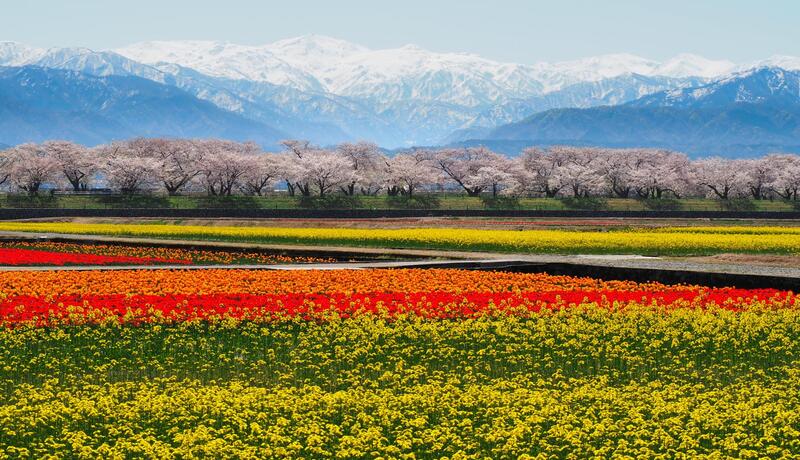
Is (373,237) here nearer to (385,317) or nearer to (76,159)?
(385,317)

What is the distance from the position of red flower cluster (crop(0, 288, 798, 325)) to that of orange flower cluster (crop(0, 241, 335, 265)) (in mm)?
16796

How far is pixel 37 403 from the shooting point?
1636 cm

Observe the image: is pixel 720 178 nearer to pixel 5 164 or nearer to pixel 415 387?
pixel 5 164

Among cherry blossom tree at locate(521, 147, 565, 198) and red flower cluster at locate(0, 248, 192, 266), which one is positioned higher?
cherry blossom tree at locate(521, 147, 565, 198)

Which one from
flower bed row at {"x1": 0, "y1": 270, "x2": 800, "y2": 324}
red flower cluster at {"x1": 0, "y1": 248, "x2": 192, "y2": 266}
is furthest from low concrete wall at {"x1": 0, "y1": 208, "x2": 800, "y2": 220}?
flower bed row at {"x1": 0, "y1": 270, "x2": 800, "y2": 324}

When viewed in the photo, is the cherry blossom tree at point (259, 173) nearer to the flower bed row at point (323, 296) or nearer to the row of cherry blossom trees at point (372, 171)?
the row of cherry blossom trees at point (372, 171)

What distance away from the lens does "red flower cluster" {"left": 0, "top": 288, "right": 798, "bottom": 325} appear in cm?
2308

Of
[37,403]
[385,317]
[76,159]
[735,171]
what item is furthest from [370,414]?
[735,171]

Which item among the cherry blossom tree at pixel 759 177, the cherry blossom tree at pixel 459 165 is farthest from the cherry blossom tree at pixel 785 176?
the cherry blossom tree at pixel 459 165

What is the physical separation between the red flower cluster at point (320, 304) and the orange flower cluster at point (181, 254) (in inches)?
661

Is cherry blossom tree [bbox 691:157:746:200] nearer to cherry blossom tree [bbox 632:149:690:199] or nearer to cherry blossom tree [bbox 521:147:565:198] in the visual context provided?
cherry blossom tree [bbox 632:149:690:199]

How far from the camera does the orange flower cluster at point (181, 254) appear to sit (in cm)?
4356

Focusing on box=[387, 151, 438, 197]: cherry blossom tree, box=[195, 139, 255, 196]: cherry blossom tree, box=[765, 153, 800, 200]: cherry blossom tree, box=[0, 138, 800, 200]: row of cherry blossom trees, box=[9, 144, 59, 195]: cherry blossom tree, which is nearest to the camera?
box=[195, 139, 255, 196]: cherry blossom tree

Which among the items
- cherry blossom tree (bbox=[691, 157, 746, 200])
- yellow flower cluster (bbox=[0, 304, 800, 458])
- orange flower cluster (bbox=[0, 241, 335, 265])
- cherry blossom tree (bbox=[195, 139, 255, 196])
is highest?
cherry blossom tree (bbox=[195, 139, 255, 196])
